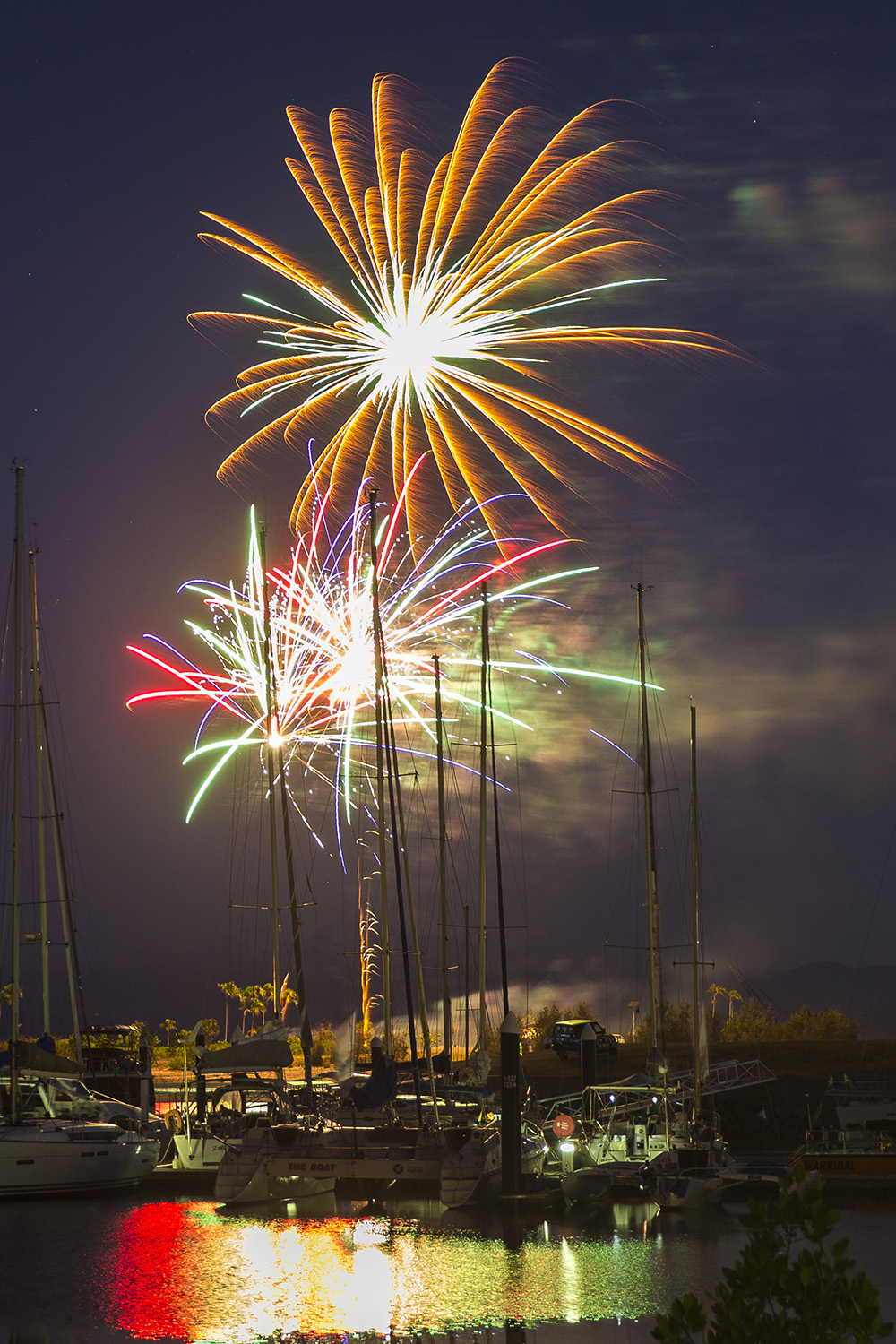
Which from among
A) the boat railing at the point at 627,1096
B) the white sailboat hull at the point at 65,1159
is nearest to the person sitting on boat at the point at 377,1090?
the boat railing at the point at 627,1096

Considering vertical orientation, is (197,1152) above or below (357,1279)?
below

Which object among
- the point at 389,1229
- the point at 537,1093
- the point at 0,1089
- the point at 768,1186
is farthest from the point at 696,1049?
the point at 0,1089

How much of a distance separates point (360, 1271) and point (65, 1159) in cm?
1307

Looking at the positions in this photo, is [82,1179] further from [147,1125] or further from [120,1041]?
[120,1041]

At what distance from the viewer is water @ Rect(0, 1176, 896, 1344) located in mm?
17406

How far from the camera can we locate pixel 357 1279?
67.7ft

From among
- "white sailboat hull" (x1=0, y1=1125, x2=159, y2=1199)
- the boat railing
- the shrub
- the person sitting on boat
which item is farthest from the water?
the shrub

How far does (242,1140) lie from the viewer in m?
30.7

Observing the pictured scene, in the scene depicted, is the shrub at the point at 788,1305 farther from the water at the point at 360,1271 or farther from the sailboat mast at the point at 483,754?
the sailboat mast at the point at 483,754

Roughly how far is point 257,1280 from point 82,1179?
13006 mm

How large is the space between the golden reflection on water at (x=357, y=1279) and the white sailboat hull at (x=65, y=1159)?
4656 millimetres

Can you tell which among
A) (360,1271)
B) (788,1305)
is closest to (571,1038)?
(360,1271)

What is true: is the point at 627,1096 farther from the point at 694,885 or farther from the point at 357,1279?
the point at 357,1279

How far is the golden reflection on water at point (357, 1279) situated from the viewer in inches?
694
